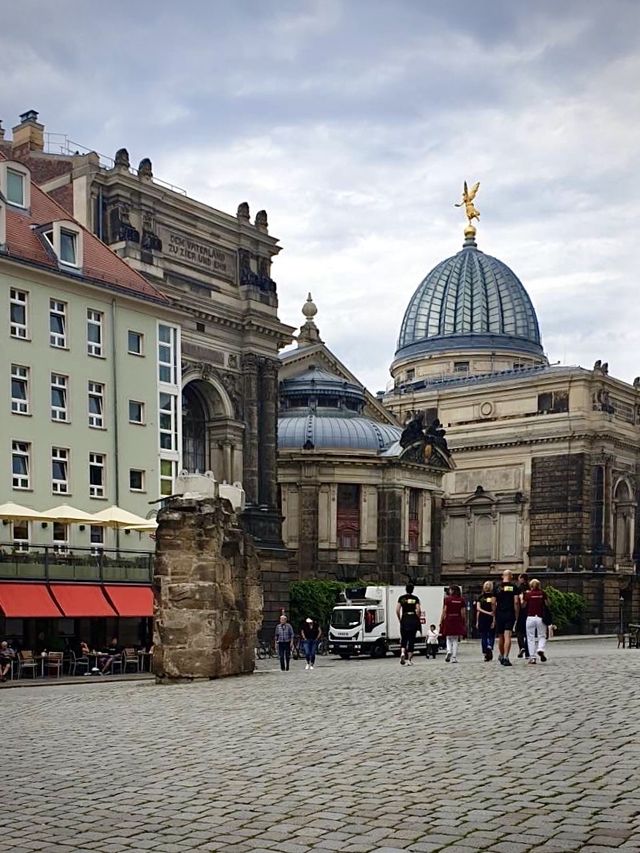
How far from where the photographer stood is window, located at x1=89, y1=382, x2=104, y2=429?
172 ft

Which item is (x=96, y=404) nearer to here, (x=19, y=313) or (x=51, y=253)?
(x=19, y=313)

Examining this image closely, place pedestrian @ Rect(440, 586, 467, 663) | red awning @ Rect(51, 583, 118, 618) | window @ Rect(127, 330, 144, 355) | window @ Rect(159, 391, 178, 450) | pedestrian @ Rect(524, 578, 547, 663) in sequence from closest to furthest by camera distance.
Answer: pedestrian @ Rect(524, 578, 547, 663), pedestrian @ Rect(440, 586, 467, 663), red awning @ Rect(51, 583, 118, 618), window @ Rect(127, 330, 144, 355), window @ Rect(159, 391, 178, 450)

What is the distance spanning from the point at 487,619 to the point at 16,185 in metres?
33.0

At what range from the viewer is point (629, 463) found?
106 m

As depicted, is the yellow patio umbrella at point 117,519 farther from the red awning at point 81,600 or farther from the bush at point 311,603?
the bush at point 311,603

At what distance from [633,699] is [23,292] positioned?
36990 millimetres

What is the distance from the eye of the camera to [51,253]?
52.2 m

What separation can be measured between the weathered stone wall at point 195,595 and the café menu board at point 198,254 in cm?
3927

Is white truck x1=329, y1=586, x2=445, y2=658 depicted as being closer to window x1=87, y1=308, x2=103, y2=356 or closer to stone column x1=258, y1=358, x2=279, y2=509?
stone column x1=258, y1=358, x2=279, y2=509

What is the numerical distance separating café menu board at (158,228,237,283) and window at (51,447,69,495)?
18.8 meters

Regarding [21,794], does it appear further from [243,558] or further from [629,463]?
[629,463]

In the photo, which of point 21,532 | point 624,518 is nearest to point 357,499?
point 624,518

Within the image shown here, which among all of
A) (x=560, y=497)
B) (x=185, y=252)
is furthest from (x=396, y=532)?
(x=185, y=252)

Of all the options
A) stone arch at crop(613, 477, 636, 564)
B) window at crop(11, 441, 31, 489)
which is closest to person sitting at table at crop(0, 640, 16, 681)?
window at crop(11, 441, 31, 489)
